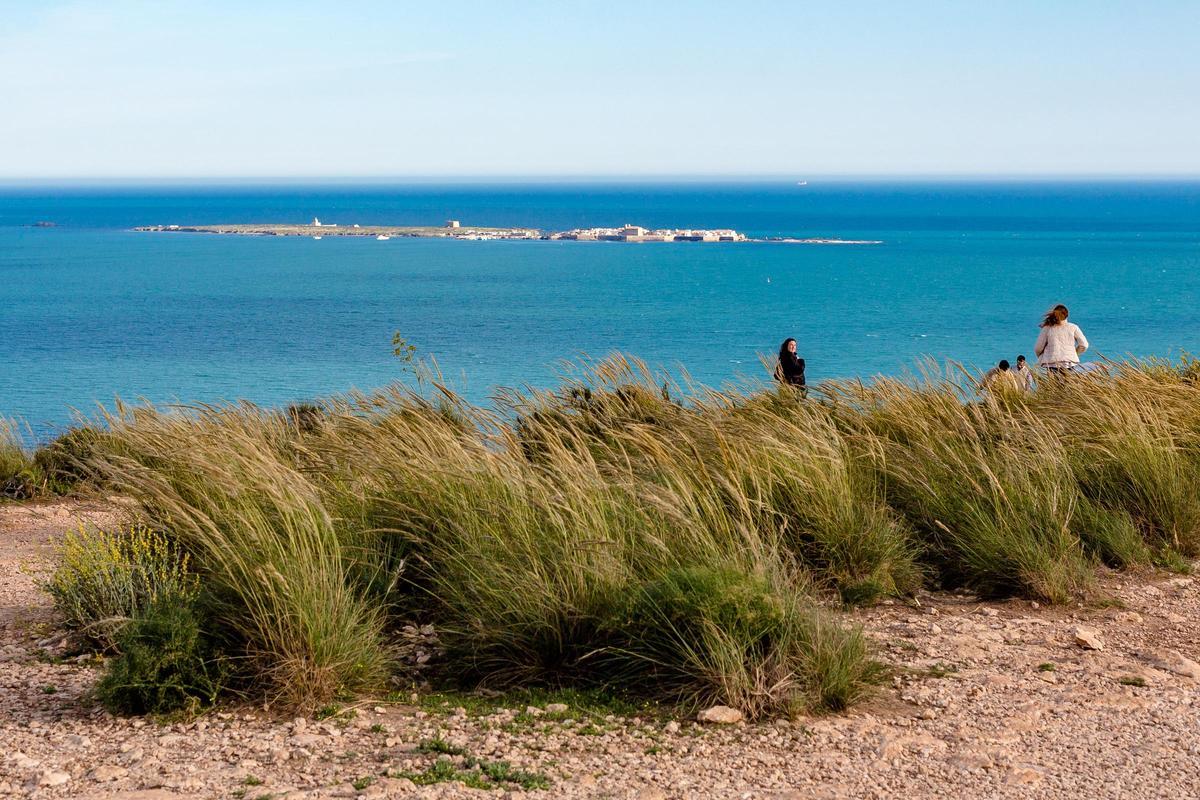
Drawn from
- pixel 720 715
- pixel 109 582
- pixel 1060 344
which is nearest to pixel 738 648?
pixel 720 715

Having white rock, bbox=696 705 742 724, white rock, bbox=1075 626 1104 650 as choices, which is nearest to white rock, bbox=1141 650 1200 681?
white rock, bbox=1075 626 1104 650

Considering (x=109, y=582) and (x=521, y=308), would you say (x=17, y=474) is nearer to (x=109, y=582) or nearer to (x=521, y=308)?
(x=109, y=582)

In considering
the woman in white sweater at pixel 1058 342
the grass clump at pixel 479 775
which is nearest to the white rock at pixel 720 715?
the grass clump at pixel 479 775

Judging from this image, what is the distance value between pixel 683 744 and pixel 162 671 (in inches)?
92.5

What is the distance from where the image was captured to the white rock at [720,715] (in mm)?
5359

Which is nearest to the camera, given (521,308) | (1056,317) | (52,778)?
(52,778)

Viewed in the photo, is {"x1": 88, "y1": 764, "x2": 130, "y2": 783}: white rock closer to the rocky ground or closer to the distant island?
the rocky ground

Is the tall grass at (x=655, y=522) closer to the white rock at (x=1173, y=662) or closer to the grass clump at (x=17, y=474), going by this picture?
the white rock at (x=1173, y=662)

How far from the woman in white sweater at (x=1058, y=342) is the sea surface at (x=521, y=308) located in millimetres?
13970

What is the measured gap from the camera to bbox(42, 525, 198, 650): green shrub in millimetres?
6008

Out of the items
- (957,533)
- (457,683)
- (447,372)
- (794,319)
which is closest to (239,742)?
(457,683)

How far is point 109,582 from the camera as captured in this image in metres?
6.19

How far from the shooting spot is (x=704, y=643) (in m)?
5.60

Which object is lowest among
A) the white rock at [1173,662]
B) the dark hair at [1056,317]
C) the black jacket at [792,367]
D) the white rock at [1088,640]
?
the white rock at [1173,662]
